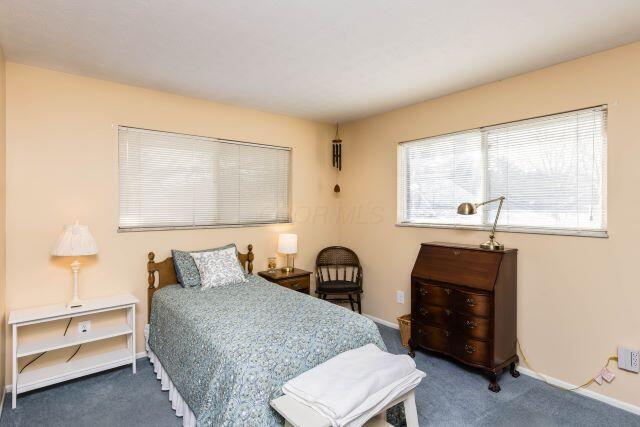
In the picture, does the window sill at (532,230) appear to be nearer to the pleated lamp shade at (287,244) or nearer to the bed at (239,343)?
the pleated lamp shade at (287,244)

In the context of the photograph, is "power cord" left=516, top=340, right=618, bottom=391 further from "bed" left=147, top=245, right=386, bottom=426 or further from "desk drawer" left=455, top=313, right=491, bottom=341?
"bed" left=147, top=245, right=386, bottom=426

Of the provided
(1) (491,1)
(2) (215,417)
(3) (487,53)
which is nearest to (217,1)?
(1) (491,1)

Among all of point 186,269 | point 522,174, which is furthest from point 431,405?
point 186,269

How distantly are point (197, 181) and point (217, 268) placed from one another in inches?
38.8

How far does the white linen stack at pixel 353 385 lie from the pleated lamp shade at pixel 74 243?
201 centimetres

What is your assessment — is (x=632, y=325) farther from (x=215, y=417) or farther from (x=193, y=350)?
(x=193, y=350)

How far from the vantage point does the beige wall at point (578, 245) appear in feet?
7.98

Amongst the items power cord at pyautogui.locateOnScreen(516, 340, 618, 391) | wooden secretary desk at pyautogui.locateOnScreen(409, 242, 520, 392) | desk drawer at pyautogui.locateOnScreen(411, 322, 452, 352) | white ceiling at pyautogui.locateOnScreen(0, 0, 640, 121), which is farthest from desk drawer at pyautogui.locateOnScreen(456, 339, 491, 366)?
white ceiling at pyautogui.locateOnScreen(0, 0, 640, 121)

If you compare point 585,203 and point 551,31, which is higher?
point 551,31

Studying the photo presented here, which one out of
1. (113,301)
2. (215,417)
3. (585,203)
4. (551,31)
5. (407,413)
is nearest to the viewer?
(215,417)

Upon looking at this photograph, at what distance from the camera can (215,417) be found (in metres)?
1.83

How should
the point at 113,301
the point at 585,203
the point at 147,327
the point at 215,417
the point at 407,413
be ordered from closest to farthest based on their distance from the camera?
the point at 215,417
the point at 407,413
the point at 585,203
the point at 113,301
the point at 147,327

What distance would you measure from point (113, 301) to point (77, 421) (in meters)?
0.90

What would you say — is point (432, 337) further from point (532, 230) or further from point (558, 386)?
point (532, 230)
